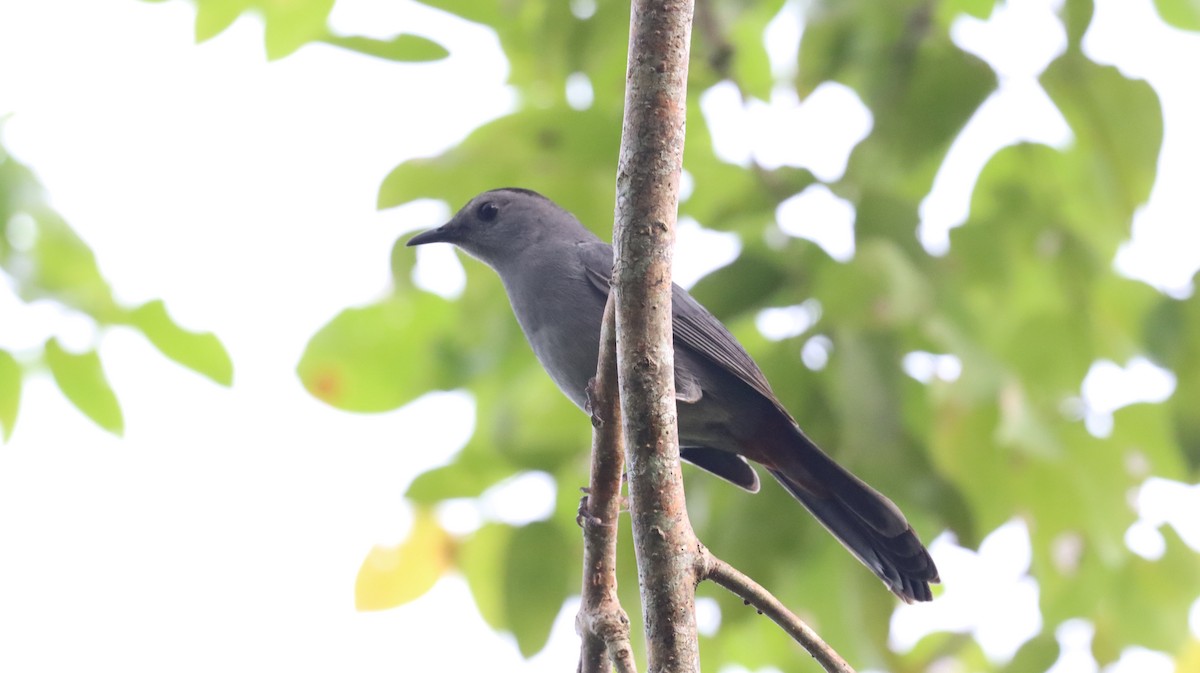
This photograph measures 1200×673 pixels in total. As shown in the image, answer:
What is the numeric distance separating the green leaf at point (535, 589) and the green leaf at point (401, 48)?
166 centimetres

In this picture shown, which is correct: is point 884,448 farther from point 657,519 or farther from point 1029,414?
point 657,519

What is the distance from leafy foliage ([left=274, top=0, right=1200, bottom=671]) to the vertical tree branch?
135 centimetres

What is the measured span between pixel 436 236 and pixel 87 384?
145 centimetres

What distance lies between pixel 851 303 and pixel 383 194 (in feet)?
5.29

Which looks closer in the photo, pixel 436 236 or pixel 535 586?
pixel 535 586

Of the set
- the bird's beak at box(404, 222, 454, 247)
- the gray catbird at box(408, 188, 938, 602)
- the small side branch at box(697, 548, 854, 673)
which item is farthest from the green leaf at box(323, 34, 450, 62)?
the small side branch at box(697, 548, 854, 673)

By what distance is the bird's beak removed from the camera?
507 cm

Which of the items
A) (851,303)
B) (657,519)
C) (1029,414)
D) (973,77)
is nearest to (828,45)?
(973,77)

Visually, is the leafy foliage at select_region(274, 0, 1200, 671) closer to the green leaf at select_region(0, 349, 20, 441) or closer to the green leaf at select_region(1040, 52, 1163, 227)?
the green leaf at select_region(1040, 52, 1163, 227)

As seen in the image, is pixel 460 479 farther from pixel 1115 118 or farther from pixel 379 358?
pixel 1115 118

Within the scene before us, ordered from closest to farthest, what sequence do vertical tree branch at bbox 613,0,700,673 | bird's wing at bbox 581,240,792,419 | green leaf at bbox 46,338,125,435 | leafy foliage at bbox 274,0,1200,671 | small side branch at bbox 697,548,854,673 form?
vertical tree branch at bbox 613,0,700,673
small side branch at bbox 697,548,854,673
leafy foliage at bbox 274,0,1200,671
bird's wing at bbox 581,240,792,419
green leaf at bbox 46,338,125,435

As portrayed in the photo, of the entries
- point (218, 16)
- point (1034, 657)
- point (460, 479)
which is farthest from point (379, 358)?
point (1034, 657)

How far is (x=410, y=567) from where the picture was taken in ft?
15.0

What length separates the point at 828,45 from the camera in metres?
4.30
